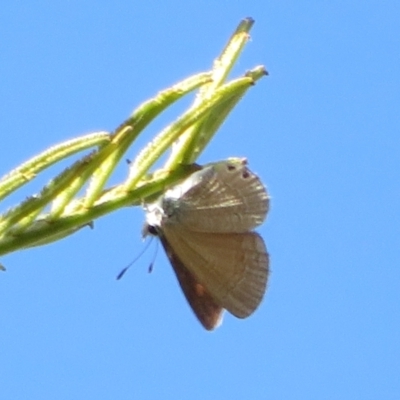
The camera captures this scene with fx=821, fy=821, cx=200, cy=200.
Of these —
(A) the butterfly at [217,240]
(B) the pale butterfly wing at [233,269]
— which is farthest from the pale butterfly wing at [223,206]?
(B) the pale butterfly wing at [233,269]

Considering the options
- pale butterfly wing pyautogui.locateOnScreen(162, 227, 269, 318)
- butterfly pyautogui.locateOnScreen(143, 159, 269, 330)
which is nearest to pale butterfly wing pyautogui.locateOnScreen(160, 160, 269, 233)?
butterfly pyautogui.locateOnScreen(143, 159, 269, 330)

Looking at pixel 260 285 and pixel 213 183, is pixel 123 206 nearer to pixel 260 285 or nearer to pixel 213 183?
pixel 213 183

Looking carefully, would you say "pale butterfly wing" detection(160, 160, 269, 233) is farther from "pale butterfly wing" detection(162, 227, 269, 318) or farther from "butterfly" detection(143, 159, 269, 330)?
"pale butterfly wing" detection(162, 227, 269, 318)

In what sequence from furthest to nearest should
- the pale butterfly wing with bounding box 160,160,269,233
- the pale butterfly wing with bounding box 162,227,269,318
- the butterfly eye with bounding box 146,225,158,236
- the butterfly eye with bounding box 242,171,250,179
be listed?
1. the pale butterfly wing with bounding box 162,227,269,318
2. the butterfly eye with bounding box 146,225,158,236
3. the pale butterfly wing with bounding box 160,160,269,233
4. the butterfly eye with bounding box 242,171,250,179

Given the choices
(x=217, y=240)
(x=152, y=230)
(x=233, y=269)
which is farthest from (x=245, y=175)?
(x=233, y=269)

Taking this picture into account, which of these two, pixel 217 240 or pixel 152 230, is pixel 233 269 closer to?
pixel 217 240

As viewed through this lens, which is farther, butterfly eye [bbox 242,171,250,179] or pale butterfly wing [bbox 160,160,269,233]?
pale butterfly wing [bbox 160,160,269,233]

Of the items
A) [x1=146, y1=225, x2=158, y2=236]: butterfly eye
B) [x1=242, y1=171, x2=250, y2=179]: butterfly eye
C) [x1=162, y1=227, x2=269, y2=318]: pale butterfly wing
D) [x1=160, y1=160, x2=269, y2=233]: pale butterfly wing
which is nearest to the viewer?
[x1=242, y1=171, x2=250, y2=179]: butterfly eye

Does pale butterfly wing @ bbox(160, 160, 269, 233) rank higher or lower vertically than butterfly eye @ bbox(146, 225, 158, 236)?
higher
